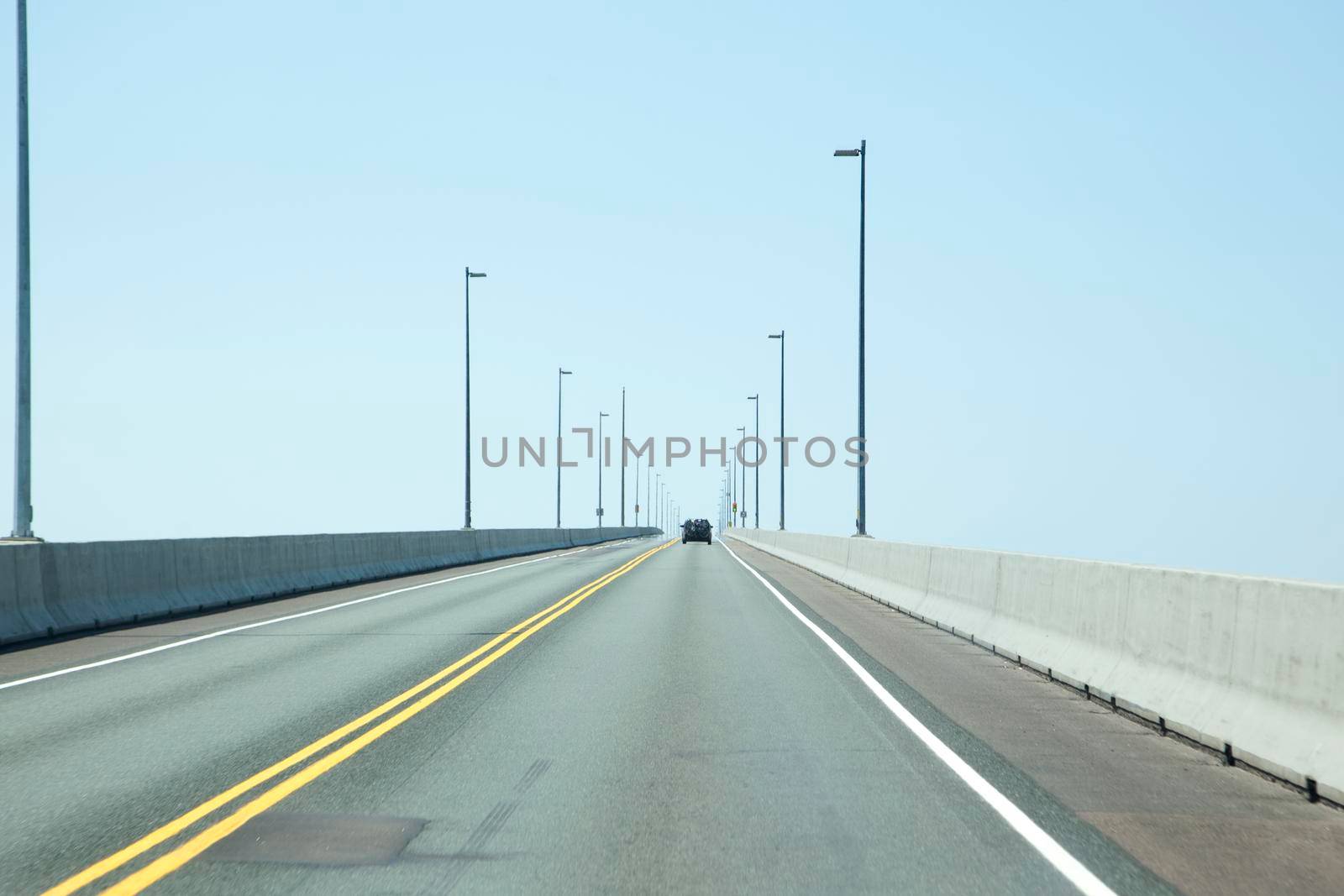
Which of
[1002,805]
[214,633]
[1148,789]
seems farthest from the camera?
[214,633]

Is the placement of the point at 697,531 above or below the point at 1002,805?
below

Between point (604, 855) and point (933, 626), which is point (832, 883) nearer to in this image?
point (604, 855)

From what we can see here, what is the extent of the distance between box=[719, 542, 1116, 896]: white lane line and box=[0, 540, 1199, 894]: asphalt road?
0.07 feet

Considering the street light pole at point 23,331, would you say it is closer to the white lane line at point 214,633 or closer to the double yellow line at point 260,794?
the white lane line at point 214,633

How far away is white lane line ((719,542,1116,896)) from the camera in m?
5.65

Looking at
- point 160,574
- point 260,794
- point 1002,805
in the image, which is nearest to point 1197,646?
point 1002,805

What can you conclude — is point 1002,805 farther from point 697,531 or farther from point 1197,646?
point 697,531

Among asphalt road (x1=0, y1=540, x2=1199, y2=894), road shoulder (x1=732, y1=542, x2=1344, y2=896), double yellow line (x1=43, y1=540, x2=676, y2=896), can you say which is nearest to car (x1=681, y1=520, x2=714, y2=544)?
asphalt road (x1=0, y1=540, x2=1199, y2=894)

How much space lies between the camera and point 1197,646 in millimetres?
9117

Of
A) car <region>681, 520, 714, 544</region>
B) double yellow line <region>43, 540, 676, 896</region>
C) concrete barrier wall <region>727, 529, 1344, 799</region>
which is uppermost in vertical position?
concrete barrier wall <region>727, 529, 1344, 799</region>

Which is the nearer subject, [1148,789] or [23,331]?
[1148,789]

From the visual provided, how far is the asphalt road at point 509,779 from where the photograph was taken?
5.77 meters

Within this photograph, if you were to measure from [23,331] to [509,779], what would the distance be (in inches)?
561

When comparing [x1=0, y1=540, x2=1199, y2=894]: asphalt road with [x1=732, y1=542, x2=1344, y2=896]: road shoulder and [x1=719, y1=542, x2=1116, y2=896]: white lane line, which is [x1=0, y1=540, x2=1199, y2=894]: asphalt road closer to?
[x1=719, y1=542, x2=1116, y2=896]: white lane line
